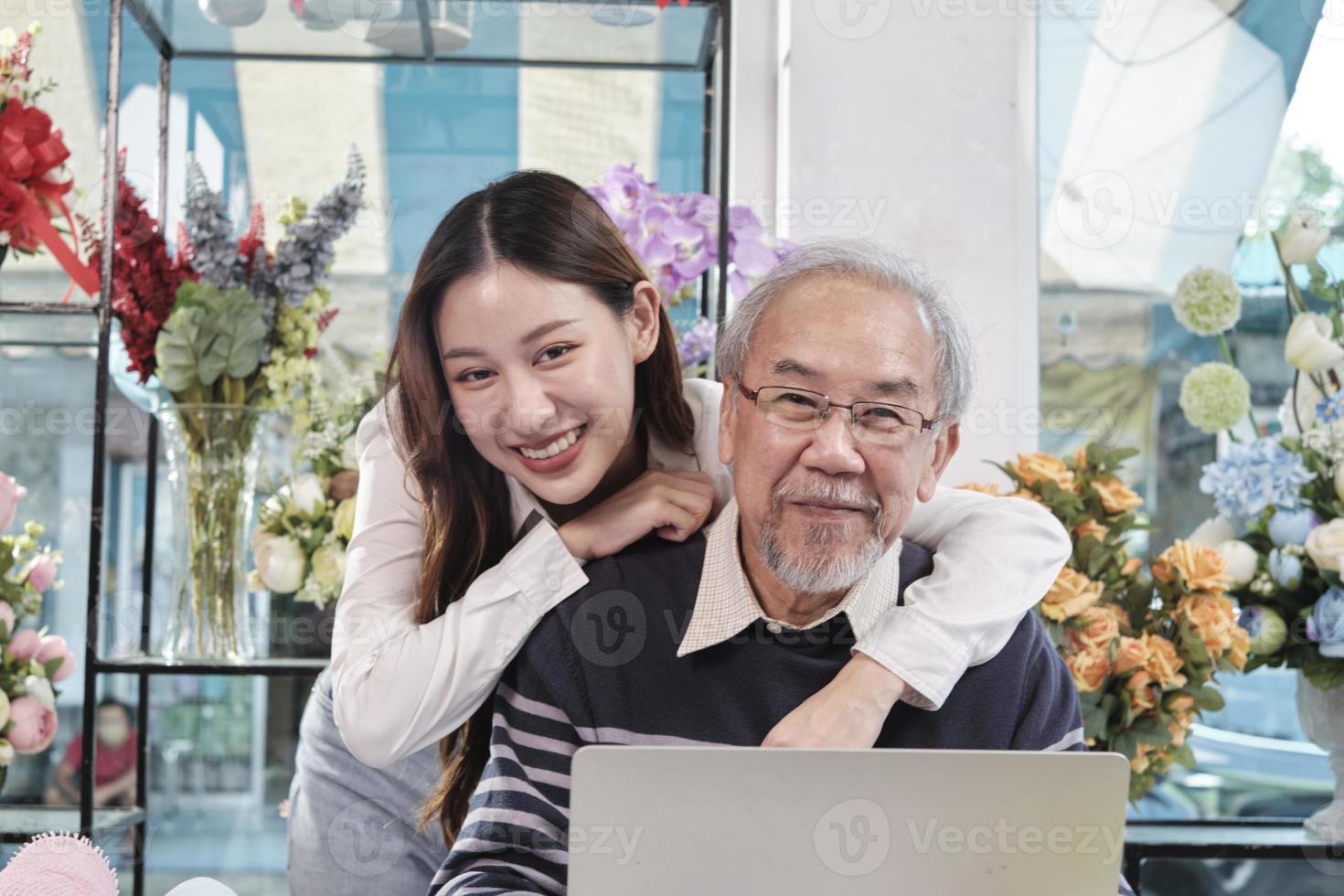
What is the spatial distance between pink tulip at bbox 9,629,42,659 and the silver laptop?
52.0 inches

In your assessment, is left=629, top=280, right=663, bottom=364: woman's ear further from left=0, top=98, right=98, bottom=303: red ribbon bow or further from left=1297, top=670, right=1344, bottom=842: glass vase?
left=1297, top=670, right=1344, bottom=842: glass vase

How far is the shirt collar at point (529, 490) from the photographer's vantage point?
165cm

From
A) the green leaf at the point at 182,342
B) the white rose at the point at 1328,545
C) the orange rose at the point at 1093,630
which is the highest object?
the green leaf at the point at 182,342

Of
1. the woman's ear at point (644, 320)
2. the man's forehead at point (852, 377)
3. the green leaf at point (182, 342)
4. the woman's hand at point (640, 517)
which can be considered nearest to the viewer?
the man's forehead at point (852, 377)

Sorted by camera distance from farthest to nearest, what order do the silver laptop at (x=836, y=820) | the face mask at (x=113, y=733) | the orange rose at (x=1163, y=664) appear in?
1. the face mask at (x=113, y=733)
2. the orange rose at (x=1163, y=664)
3. the silver laptop at (x=836, y=820)

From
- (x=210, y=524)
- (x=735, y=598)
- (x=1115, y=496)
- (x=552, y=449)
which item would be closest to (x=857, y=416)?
(x=735, y=598)

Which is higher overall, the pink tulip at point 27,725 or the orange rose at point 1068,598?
the orange rose at point 1068,598

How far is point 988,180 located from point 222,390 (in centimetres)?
141

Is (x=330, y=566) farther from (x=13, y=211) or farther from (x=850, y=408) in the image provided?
(x=850, y=408)

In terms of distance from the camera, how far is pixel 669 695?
144 centimetres

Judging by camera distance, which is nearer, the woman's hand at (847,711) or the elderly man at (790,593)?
the woman's hand at (847,711)

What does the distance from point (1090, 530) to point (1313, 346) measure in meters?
0.48

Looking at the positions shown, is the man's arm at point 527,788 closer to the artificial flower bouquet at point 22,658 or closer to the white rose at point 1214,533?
the artificial flower bouquet at point 22,658

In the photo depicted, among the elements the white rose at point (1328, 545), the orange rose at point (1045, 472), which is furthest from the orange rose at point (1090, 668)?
the white rose at point (1328, 545)
